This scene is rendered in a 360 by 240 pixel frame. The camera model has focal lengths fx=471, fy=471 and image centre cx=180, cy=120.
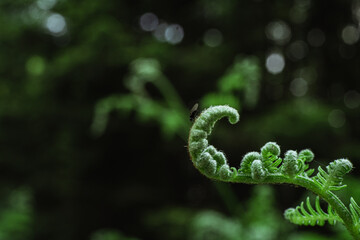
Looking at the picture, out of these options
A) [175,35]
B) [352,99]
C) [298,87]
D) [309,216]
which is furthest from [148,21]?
[309,216]

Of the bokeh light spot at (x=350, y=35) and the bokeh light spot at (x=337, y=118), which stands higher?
the bokeh light spot at (x=350, y=35)

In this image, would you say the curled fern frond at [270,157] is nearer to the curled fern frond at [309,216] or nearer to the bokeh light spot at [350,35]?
the curled fern frond at [309,216]

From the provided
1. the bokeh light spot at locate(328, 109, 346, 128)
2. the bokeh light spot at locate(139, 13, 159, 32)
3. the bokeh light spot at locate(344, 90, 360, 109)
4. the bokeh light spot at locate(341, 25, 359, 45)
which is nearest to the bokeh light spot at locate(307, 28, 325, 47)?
the bokeh light spot at locate(341, 25, 359, 45)

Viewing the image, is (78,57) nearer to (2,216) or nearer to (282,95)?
(2,216)

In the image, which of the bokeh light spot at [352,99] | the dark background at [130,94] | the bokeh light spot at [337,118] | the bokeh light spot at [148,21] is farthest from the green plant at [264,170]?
the bokeh light spot at [148,21]

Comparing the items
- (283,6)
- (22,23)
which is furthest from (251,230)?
(22,23)

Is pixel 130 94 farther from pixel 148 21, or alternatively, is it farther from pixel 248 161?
pixel 248 161
